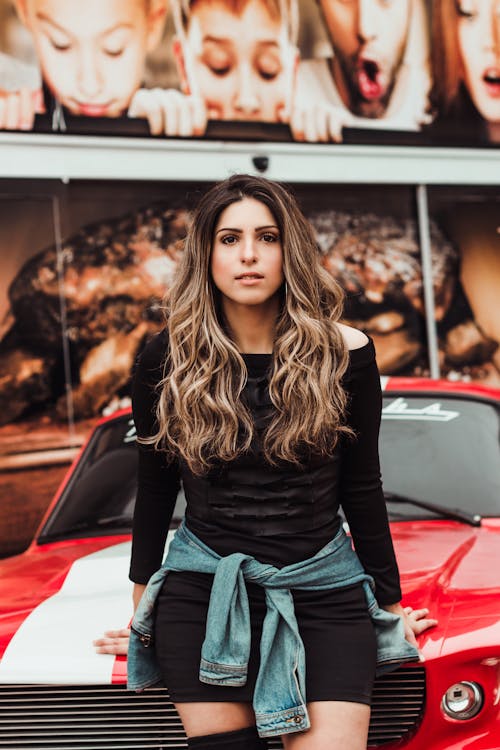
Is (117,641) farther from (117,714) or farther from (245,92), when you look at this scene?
(245,92)

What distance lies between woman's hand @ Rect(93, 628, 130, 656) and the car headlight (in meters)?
0.73

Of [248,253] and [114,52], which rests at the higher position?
[114,52]

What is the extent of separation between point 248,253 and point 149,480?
57cm

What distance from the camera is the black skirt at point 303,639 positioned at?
212 centimetres

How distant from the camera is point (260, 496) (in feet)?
7.28

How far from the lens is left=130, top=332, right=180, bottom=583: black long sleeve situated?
237 cm

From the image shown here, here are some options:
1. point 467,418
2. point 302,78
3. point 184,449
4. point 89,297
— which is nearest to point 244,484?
point 184,449

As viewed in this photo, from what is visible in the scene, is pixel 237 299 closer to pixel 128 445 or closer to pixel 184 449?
pixel 184 449

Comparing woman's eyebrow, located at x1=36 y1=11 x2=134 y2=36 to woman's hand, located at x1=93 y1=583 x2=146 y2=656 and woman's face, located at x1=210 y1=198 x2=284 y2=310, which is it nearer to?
woman's face, located at x1=210 y1=198 x2=284 y2=310

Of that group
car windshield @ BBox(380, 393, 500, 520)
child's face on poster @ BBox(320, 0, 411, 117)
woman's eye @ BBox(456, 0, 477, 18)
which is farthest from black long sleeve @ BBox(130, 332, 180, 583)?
woman's eye @ BBox(456, 0, 477, 18)

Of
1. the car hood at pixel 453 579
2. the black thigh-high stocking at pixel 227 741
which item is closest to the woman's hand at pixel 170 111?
the car hood at pixel 453 579

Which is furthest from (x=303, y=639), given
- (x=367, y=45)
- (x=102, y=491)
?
(x=367, y=45)

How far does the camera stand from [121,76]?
25.8 ft

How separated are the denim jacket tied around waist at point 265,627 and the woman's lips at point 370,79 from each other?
689 centimetres
